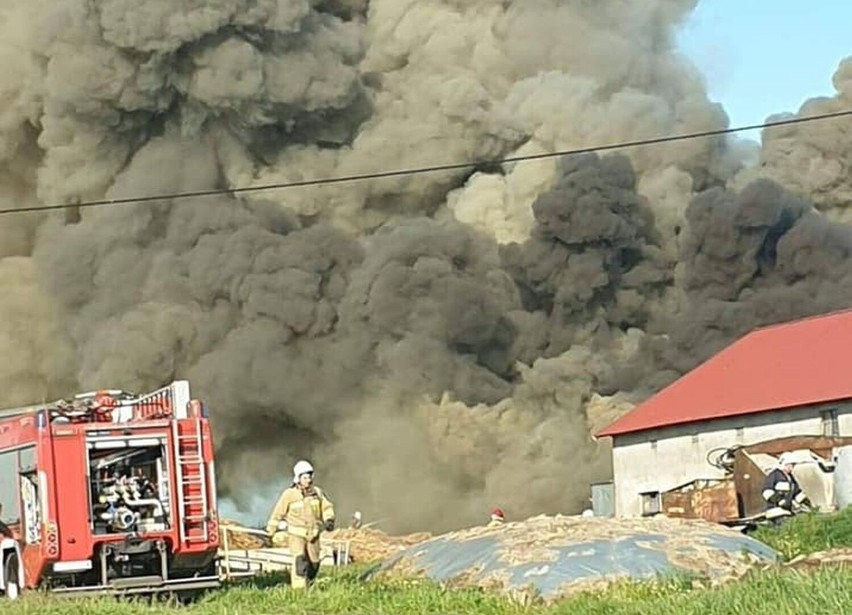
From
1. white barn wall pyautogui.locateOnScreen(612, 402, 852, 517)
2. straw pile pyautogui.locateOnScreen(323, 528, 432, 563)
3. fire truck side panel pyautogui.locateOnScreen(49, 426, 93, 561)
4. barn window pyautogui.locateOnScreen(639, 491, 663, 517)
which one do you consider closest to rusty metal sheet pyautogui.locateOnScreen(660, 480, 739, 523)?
white barn wall pyautogui.locateOnScreen(612, 402, 852, 517)

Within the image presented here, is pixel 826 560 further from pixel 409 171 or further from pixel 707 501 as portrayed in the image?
pixel 409 171

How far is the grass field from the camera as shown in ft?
35.2

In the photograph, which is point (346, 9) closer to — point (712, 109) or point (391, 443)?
point (712, 109)

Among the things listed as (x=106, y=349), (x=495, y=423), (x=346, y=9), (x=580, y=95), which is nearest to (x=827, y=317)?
(x=495, y=423)

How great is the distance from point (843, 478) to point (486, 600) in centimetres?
1511

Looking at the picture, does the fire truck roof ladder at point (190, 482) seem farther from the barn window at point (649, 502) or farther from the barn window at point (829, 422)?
the barn window at point (649, 502)

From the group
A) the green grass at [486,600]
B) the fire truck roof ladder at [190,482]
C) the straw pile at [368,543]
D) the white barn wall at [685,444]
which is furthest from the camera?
the white barn wall at [685,444]

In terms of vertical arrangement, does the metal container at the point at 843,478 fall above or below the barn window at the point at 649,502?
above

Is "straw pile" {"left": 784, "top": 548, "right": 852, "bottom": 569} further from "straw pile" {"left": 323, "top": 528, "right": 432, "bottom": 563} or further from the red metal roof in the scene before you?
the red metal roof

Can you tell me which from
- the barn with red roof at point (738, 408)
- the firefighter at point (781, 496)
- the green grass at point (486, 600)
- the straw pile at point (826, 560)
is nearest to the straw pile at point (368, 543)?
the barn with red roof at point (738, 408)

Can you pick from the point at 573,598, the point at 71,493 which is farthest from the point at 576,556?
the point at 71,493

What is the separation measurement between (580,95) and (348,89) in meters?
7.71

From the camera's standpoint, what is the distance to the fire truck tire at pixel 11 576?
19172 mm

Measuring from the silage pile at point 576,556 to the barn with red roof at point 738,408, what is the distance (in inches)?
664
